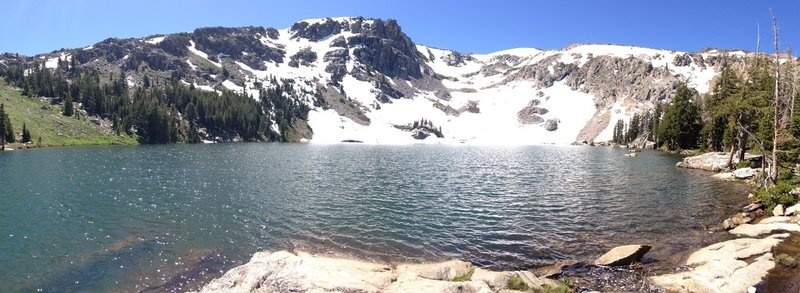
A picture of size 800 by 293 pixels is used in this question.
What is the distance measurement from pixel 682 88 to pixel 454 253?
12820 cm

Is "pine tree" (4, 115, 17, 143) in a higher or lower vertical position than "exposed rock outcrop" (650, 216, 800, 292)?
higher

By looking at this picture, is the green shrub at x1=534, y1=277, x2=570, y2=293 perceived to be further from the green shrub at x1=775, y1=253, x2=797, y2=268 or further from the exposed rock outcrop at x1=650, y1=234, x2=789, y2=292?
the green shrub at x1=775, y1=253, x2=797, y2=268

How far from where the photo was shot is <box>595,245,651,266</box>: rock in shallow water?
2556cm

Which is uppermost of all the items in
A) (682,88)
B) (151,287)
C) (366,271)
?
(682,88)

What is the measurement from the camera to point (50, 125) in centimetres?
16112

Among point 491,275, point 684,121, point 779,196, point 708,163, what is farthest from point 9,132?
point 684,121

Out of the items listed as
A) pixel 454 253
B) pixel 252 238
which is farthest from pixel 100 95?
pixel 454 253

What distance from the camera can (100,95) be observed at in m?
198

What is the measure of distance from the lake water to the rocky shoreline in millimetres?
3718

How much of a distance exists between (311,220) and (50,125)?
17189 cm

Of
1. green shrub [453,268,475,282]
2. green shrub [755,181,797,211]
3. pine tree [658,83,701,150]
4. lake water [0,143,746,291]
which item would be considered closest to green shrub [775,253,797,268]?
lake water [0,143,746,291]

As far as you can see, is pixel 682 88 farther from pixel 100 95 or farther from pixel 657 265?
pixel 100 95

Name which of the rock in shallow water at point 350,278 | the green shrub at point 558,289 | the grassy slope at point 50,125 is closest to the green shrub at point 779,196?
the green shrub at point 558,289

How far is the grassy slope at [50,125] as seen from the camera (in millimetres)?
149625
